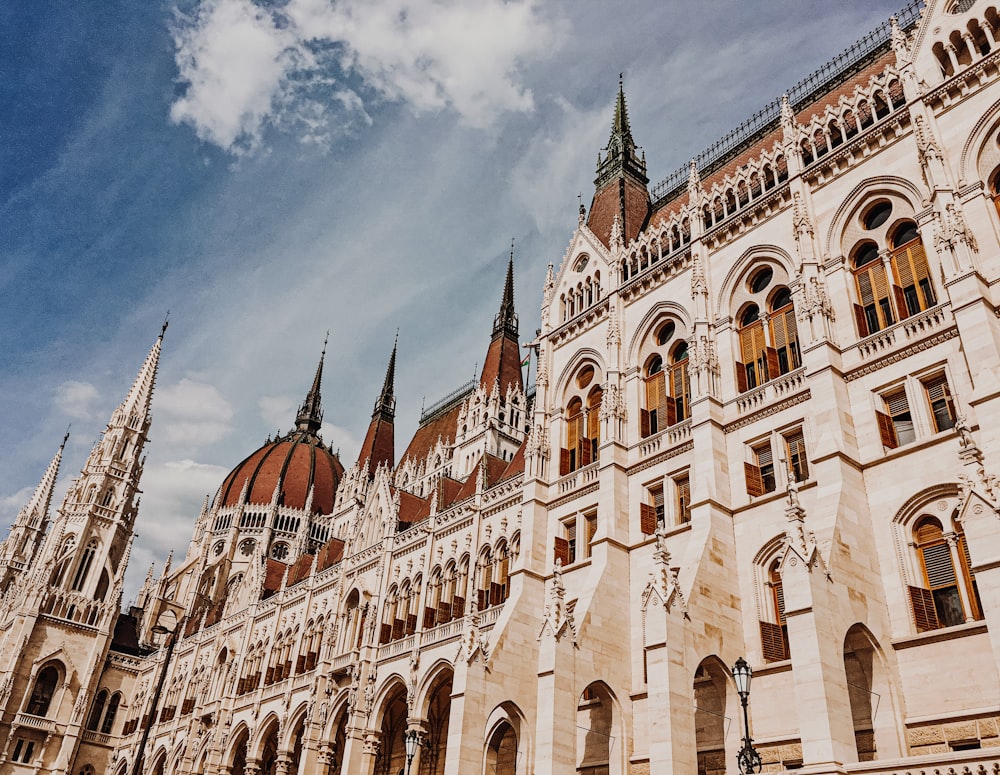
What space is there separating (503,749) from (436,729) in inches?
206

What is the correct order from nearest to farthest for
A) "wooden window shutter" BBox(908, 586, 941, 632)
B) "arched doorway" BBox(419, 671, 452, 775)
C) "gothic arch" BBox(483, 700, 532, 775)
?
"wooden window shutter" BBox(908, 586, 941, 632) → "gothic arch" BBox(483, 700, 532, 775) → "arched doorway" BBox(419, 671, 452, 775)

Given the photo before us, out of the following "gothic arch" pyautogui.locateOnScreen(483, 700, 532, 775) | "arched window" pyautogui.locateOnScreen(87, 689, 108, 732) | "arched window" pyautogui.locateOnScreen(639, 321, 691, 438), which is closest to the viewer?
"gothic arch" pyautogui.locateOnScreen(483, 700, 532, 775)

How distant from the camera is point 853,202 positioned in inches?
922

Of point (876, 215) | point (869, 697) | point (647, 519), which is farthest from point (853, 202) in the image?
point (869, 697)

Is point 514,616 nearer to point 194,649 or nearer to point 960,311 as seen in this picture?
point 960,311

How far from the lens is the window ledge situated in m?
16.5

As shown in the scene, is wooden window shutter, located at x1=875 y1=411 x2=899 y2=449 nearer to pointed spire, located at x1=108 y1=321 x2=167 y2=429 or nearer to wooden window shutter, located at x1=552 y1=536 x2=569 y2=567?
wooden window shutter, located at x1=552 y1=536 x2=569 y2=567

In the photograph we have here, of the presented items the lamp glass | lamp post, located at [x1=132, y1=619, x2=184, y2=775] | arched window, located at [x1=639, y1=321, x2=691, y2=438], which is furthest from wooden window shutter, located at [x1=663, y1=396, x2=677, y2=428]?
lamp post, located at [x1=132, y1=619, x2=184, y2=775]

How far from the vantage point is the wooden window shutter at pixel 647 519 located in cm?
2541

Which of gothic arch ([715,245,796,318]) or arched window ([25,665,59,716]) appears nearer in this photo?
gothic arch ([715,245,796,318])

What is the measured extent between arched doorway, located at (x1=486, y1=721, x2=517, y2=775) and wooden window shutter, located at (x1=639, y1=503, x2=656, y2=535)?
856cm

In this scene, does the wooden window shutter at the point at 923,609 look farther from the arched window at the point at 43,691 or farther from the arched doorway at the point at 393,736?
the arched window at the point at 43,691

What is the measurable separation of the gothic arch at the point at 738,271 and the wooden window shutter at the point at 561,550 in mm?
9022

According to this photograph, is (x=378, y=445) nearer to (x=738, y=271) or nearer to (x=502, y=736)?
(x=502, y=736)
